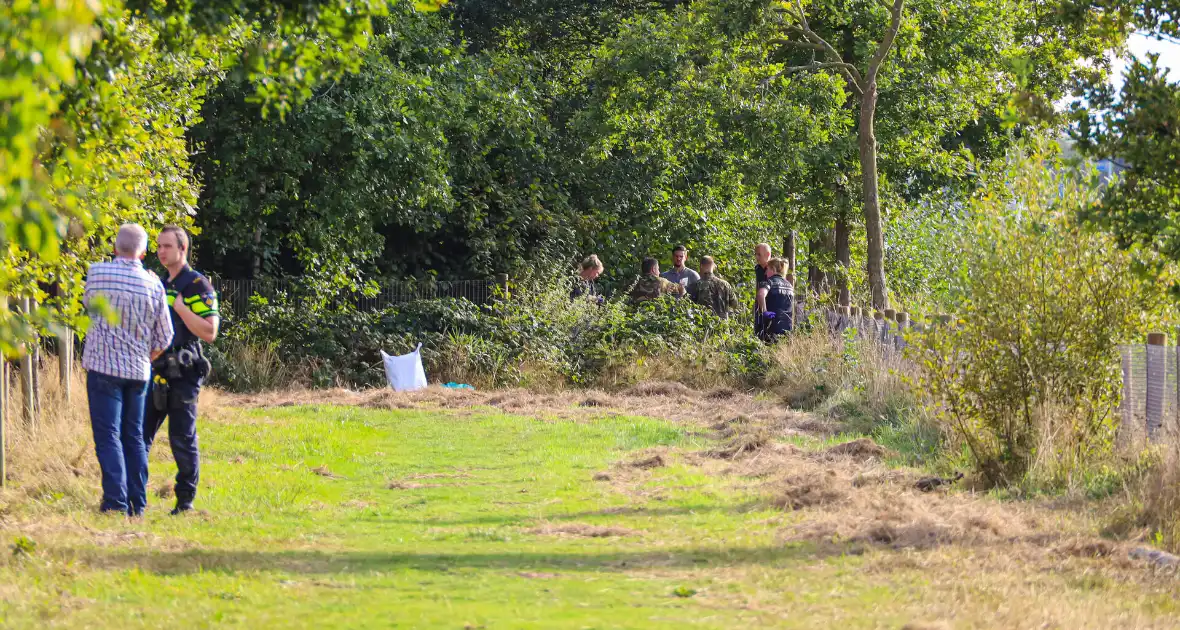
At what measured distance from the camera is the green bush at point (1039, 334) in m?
11.1

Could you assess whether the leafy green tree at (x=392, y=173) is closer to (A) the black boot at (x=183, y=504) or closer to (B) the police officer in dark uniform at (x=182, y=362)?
(B) the police officer in dark uniform at (x=182, y=362)

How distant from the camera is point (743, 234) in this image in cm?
3559

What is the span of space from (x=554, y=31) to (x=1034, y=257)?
25.8m

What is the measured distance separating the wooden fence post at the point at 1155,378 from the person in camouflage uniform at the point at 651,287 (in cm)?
1291

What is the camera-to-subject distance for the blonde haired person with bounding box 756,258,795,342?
72.9 feet

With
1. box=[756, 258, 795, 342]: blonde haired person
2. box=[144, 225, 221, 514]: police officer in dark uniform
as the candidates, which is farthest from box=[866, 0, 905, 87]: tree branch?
box=[144, 225, 221, 514]: police officer in dark uniform

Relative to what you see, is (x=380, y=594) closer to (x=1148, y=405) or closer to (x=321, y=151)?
(x=1148, y=405)

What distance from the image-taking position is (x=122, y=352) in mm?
9344

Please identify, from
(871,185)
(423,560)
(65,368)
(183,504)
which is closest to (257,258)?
(871,185)

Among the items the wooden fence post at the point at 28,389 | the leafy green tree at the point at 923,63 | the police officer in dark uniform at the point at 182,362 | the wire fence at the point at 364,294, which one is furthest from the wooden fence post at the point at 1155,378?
the leafy green tree at the point at 923,63

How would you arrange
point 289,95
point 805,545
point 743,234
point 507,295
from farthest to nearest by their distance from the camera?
point 743,234 < point 507,295 < point 805,545 < point 289,95

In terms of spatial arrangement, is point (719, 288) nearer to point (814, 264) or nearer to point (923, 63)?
point (923, 63)

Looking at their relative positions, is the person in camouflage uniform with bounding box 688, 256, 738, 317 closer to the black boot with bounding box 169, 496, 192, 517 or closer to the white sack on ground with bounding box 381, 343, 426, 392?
the white sack on ground with bounding box 381, 343, 426, 392

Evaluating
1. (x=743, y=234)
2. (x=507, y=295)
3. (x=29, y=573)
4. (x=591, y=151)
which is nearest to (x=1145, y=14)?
(x=29, y=573)
